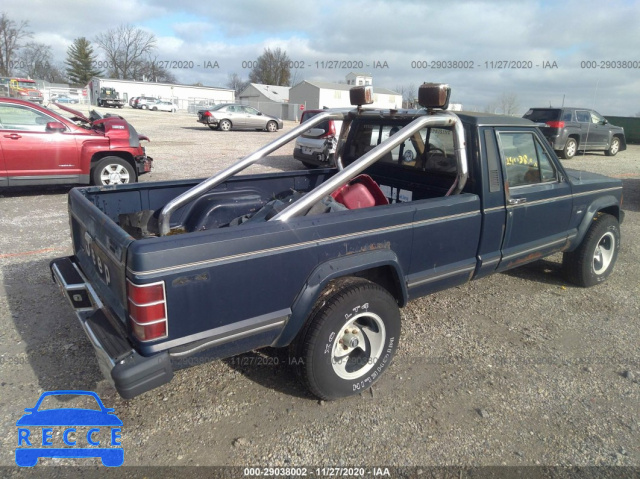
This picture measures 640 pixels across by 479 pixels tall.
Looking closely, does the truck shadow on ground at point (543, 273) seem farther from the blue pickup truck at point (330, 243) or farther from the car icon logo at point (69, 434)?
the car icon logo at point (69, 434)

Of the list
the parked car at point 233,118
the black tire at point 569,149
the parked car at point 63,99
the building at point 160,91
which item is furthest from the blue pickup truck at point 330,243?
the building at point 160,91

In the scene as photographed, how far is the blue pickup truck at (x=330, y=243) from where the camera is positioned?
214 cm

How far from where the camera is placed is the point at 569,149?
15977mm

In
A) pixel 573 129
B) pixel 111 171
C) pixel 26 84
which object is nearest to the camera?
pixel 111 171

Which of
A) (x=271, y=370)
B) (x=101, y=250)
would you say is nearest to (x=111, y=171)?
(x=101, y=250)

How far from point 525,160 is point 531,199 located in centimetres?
36

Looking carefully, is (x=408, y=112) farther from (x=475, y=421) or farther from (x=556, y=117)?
(x=556, y=117)

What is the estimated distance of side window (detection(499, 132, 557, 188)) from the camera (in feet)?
11.9

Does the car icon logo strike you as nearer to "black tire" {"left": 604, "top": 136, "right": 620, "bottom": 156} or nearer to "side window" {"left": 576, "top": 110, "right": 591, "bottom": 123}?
"side window" {"left": 576, "top": 110, "right": 591, "bottom": 123}

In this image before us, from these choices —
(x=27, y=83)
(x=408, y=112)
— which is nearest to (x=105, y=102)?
(x=27, y=83)

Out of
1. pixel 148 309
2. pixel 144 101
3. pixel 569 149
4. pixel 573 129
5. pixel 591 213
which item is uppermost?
pixel 144 101

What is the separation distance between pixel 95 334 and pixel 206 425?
87 cm

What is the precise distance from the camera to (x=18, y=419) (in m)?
2.63

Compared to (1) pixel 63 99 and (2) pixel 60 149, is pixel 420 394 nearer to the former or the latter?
(2) pixel 60 149
